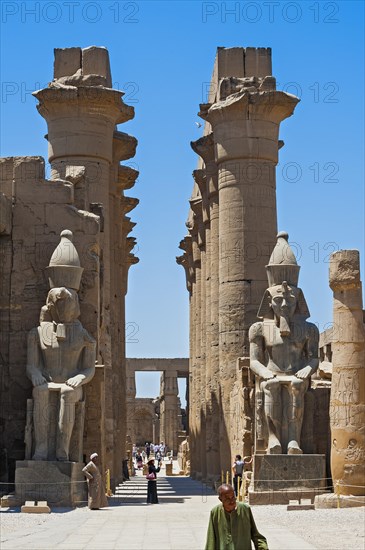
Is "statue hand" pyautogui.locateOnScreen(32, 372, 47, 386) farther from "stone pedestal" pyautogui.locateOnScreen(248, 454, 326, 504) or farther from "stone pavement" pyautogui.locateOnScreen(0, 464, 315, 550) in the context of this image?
"stone pedestal" pyautogui.locateOnScreen(248, 454, 326, 504)

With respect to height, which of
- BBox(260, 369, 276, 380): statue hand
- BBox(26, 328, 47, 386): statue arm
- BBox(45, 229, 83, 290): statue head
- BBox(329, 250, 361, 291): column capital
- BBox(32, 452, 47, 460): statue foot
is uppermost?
BBox(45, 229, 83, 290): statue head

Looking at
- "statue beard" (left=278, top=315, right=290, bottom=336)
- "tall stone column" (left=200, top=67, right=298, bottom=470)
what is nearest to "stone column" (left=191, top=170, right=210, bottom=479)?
"tall stone column" (left=200, top=67, right=298, bottom=470)

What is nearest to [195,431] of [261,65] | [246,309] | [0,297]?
[246,309]

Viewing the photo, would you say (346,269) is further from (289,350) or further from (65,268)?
(65,268)

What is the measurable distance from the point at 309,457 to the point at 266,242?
8.13 metres

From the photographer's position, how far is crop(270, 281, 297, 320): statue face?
19.6m

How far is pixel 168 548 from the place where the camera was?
11.8 m

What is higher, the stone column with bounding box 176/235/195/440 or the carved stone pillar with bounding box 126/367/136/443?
the stone column with bounding box 176/235/195/440

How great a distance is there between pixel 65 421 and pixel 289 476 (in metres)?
3.82

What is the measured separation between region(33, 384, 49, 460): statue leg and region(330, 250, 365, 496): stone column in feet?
15.0

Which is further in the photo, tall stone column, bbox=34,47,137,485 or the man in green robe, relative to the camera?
tall stone column, bbox=34,47,137,485

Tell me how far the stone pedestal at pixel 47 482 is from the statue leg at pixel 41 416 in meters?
0.42

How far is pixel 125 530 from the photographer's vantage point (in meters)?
14.0

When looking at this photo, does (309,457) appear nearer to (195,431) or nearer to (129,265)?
(195,431)
